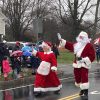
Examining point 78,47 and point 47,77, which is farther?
point 47,77

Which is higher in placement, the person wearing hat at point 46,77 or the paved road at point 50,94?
the person wearing hat at point 46,77

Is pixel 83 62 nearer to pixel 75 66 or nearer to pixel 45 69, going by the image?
pixel 75 66

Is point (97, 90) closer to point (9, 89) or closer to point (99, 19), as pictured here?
point (9, 89)

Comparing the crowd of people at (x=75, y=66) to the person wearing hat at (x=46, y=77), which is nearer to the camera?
the crowd of people at (x=75, y=66)

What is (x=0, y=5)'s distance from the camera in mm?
66062

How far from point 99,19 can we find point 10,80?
4020 cm

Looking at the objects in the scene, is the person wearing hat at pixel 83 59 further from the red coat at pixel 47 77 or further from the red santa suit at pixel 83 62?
the red coat at pixel 47 77

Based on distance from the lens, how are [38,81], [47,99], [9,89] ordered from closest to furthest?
[47,99], [38,81], [9,89]

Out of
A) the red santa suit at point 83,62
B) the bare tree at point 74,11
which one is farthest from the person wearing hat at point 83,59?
the bare tree at point 74,11

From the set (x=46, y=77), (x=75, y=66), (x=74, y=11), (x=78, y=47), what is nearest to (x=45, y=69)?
(x=46, y=77)

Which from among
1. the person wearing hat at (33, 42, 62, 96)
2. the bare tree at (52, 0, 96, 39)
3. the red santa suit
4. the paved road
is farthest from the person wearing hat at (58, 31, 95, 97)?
the bare tree at (52, 0, 96, 39)

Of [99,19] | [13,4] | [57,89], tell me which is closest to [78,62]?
[57,89]

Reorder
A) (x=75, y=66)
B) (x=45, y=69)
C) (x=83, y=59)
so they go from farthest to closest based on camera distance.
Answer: (x=45, y=69)
(x=75, y=66)
(x=83, y=59)

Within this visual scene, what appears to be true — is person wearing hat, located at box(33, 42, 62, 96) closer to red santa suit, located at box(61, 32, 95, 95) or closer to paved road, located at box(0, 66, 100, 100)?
paved road, located at box(0, 66, 100, 100)
